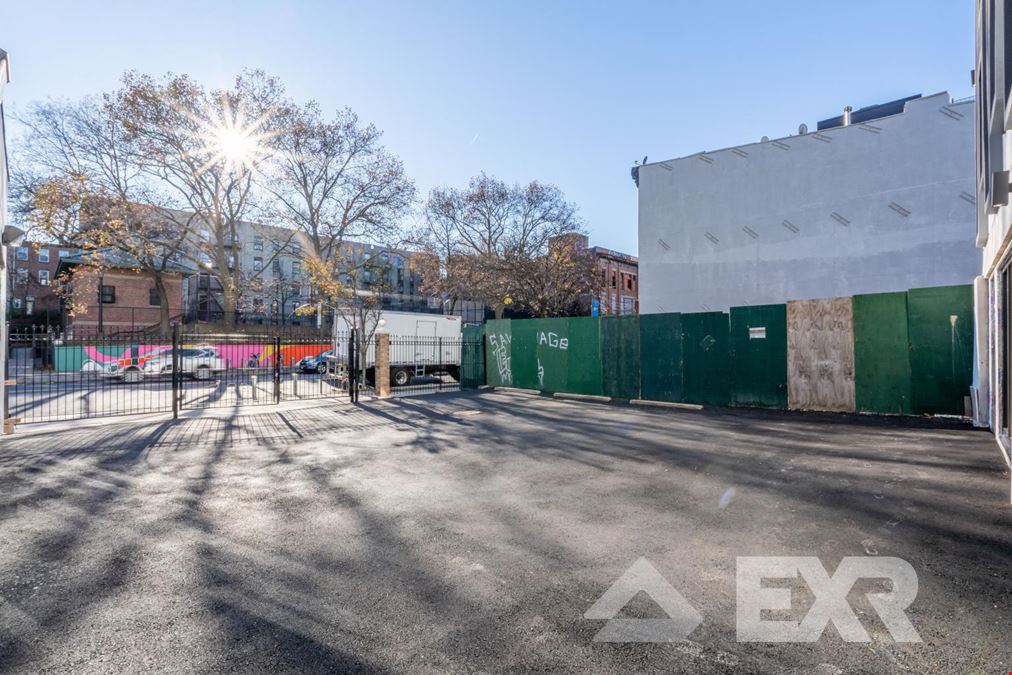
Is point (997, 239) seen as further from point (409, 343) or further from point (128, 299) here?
point (128, 299)

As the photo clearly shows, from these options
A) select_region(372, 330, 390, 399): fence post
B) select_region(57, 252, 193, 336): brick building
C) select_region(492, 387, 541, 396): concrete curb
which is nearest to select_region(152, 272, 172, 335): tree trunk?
select_region(57, 252, 193, 336): brick building

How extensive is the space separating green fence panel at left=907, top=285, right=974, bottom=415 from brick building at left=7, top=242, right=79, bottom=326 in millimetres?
53160

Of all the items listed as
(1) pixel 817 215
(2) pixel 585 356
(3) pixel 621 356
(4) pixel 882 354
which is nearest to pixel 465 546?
(4) pixel 882 354

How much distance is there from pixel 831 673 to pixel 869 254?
897 inches

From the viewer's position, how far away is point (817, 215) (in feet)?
70.1

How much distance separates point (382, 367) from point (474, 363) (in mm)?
4222

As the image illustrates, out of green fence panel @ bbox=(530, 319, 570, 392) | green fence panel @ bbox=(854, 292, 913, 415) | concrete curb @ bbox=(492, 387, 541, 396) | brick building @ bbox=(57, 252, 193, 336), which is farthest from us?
brick building @ bbox=(57, 252, 193, 336)

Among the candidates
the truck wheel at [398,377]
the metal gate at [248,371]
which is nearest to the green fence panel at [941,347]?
the metal gate at [248,371]

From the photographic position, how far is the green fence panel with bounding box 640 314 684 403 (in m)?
13.7

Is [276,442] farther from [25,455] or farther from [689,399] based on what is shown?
[689,399]

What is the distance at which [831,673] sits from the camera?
8.08ft

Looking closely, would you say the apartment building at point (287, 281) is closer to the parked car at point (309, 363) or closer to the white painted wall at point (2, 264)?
the parked car at point (309, 363)

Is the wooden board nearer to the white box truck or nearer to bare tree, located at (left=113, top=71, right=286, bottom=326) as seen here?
the white box truck

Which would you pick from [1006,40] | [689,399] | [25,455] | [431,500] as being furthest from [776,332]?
[25,455]
